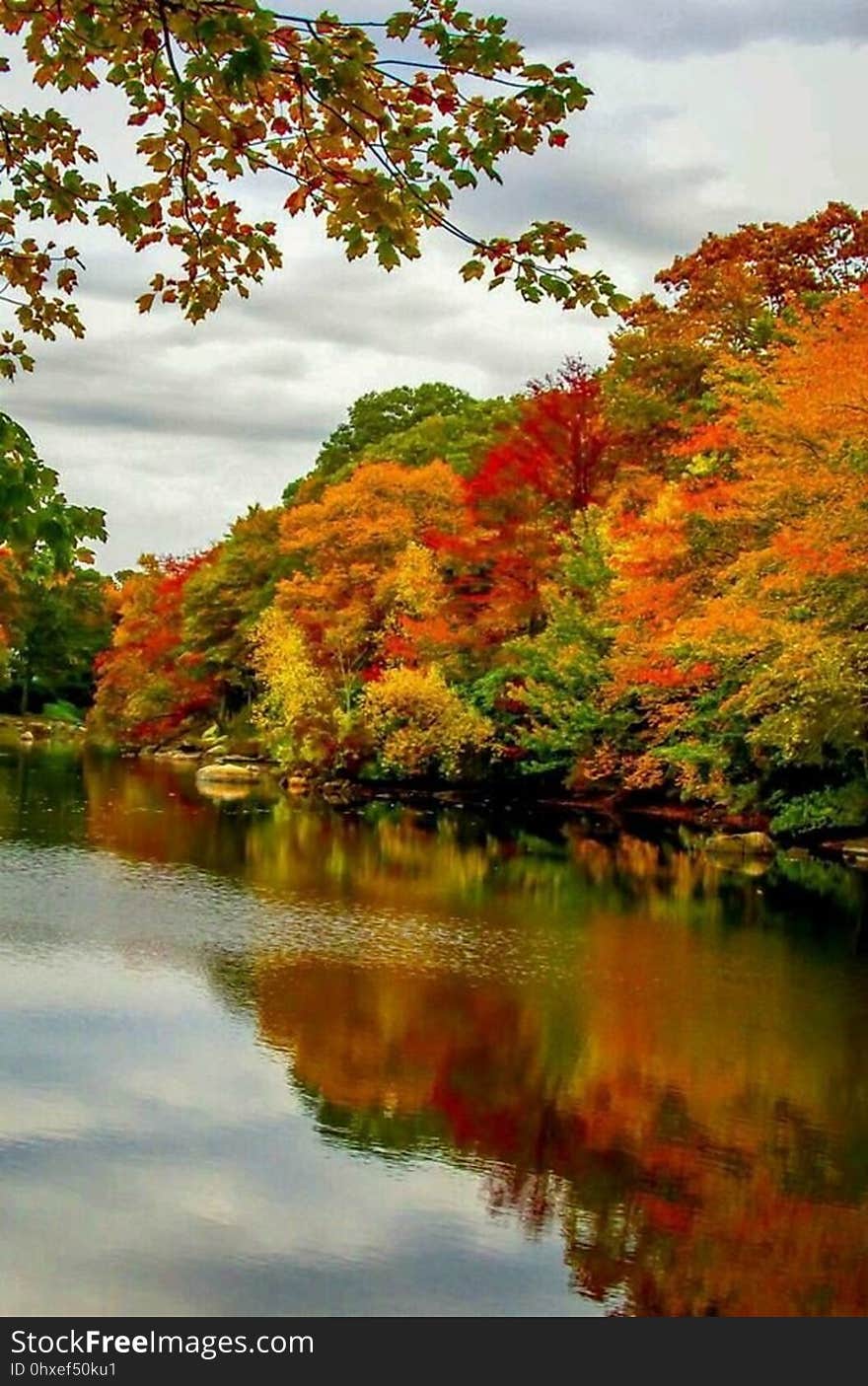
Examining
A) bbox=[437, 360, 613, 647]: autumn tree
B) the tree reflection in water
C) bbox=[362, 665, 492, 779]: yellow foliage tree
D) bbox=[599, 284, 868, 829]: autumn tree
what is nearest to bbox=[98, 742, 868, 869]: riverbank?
bbox=[599, 284, 868, 829]: autumn tree

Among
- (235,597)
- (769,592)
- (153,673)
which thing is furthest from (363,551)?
(153,673)

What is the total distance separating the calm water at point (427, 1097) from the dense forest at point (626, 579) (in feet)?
15.8

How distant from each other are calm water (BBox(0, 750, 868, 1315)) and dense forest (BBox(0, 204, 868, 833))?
15.8ft

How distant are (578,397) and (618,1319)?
2730 centimetres

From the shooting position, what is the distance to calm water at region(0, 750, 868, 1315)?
8.09 meters

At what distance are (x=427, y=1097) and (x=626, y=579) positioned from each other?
17616mm

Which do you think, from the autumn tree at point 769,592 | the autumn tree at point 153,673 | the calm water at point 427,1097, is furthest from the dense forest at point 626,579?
the calm water at point 427,1097

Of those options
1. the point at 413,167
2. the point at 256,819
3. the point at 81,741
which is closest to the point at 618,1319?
the point at 413,167

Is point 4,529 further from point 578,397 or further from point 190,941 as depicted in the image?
point 578,397

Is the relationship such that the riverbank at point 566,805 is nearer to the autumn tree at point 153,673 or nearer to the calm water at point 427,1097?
the calm water at point 427,1097

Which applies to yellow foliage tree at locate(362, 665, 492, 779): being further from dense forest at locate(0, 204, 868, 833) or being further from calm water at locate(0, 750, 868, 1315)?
calm water at locate(0, 750, 868, 1315)

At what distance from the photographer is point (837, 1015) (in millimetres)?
14062

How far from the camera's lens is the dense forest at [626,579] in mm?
21812

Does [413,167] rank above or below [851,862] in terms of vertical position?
above
